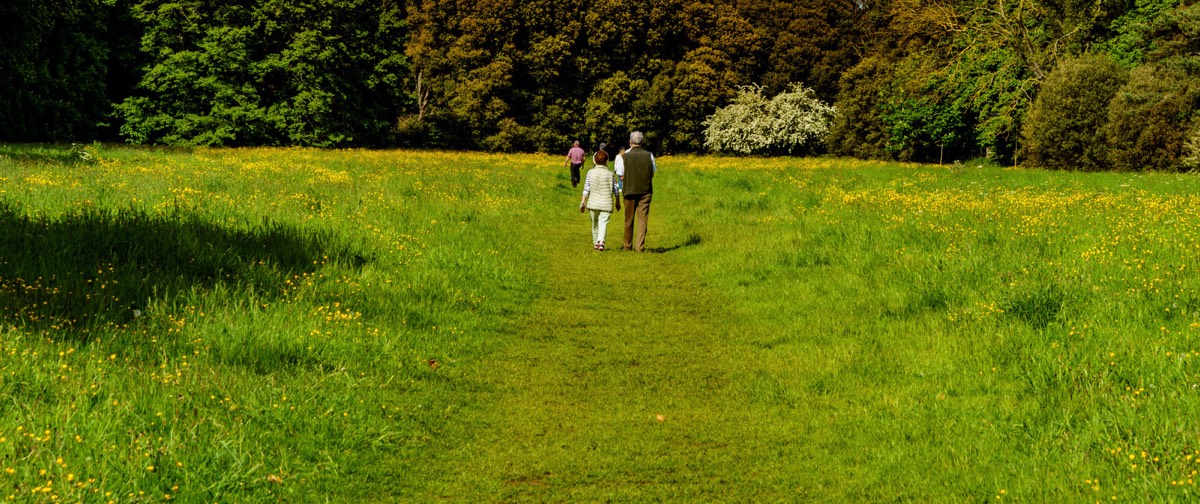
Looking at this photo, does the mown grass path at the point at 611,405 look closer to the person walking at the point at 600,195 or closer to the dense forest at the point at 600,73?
the person walking at the point at 600,195

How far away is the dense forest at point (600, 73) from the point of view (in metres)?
36.9

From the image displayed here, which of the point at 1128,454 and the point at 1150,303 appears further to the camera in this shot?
the point at 1150,303

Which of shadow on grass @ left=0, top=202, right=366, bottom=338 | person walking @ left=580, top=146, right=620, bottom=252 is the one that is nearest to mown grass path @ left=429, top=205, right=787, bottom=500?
shadow on grass @ left=0, top=202, right=366, bottom=338

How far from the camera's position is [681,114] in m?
68.4

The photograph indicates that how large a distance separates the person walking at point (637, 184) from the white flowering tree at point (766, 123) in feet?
161

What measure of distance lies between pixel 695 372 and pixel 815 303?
10.5 feet

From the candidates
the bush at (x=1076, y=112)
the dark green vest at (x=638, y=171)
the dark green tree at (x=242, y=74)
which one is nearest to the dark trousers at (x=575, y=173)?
the dark green vest at (x=638, y=171)

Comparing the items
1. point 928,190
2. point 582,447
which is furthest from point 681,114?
point 582,447

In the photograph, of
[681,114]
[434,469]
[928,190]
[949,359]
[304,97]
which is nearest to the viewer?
[434,469]

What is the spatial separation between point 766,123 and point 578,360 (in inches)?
2261

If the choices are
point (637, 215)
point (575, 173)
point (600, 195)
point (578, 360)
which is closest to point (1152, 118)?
point (575, 173)

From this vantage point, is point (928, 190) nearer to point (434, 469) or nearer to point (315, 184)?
point (315, 184)

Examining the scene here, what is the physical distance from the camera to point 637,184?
51.0 feet

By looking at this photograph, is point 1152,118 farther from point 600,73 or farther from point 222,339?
point 600,73
